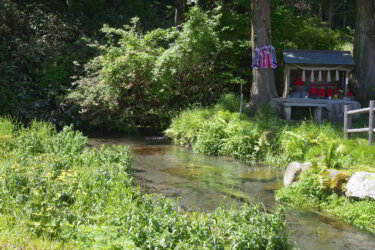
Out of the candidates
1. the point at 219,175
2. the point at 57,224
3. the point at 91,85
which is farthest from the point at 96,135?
the point at 57,224

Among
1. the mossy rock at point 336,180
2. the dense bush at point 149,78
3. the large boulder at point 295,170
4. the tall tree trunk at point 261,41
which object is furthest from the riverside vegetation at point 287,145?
the dense bush at point 149,78

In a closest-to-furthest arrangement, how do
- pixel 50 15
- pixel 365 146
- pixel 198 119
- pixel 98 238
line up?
pixel 98 238 < pixel 365 146 < pixel 198 119 < pixel 50 15

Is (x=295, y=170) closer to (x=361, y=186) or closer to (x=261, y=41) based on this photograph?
(x=361, y=186)

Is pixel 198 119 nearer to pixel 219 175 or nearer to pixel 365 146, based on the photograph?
pixel 219 175

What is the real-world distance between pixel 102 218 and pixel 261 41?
13.1 metres

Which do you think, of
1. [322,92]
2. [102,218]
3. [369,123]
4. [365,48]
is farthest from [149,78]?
[102,218]

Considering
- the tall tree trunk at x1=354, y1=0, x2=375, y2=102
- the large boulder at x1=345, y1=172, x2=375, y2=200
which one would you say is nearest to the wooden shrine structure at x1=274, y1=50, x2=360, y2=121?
the tall tree trunk at x1=354, y1=0, x2=375, y2=102

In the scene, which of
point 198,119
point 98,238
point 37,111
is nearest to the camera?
point 98,238

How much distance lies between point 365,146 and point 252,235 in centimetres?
650

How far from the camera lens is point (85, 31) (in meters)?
22.2

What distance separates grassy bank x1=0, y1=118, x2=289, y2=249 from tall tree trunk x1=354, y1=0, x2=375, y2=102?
1380cm

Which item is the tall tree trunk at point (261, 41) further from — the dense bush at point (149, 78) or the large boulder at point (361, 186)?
the large boulder at point (361, 186)

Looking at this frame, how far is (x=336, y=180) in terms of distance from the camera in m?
9.63

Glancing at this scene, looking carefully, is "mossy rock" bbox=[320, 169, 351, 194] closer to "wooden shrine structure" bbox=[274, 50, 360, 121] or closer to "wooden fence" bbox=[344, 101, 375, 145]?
"wooden fence" bbox=[344, 101, 375, 145]
